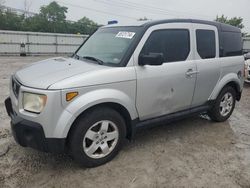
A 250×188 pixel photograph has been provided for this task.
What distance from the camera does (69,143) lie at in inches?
121

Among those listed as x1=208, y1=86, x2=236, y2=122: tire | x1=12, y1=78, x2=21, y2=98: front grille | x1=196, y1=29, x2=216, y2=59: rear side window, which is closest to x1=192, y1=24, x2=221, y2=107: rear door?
x1=196, y1=29, x2=216, y2=59: rear side window

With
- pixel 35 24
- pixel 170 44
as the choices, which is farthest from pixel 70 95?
pixel 35 24

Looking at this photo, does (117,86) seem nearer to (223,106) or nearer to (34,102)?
(34,102)

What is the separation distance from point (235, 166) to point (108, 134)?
1.75m

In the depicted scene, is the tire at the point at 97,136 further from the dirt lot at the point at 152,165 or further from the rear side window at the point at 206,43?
the rear side window at the point at 206,43

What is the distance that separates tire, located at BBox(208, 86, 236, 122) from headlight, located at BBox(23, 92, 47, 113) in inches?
129

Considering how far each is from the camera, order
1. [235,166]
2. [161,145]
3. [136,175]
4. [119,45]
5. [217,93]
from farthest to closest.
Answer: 1. [217,93]
2. [161,145]
3. [119,45]
4. [235,166]
5. [136,175]

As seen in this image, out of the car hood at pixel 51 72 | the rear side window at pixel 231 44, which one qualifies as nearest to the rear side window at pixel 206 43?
the rear side window at pixel 231 44

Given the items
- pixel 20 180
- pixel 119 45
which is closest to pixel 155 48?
pixel 119 45

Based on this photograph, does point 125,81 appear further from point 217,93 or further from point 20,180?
point 217,93

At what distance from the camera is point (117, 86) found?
3289 millimetres

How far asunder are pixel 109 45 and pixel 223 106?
2670 millimetres

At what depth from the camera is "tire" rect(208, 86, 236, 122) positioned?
491 cm

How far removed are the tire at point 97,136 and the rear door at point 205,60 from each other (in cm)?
166
